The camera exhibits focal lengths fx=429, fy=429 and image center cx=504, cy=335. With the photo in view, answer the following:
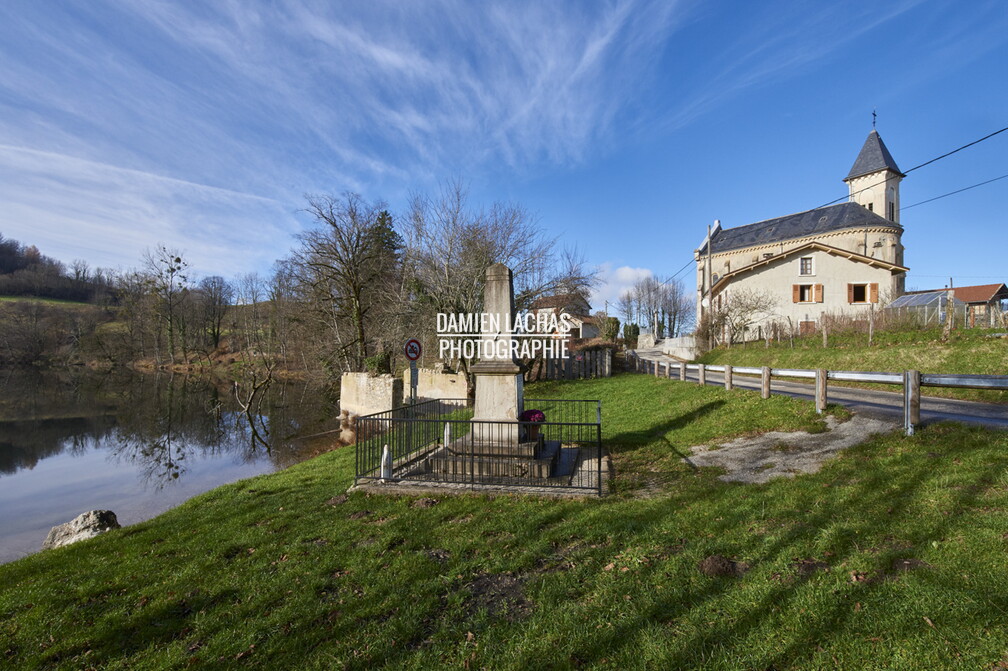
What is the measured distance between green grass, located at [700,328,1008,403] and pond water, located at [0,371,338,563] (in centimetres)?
1986

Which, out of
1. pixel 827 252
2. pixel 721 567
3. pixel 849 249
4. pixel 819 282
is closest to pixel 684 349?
pixel 819 282

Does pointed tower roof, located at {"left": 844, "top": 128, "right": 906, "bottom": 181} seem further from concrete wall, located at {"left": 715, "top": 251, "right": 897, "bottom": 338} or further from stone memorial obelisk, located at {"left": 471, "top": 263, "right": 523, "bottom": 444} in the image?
stone memorial obelisk, located at {"left": 471, "top": 263, "right": 523, "bottom": 444}

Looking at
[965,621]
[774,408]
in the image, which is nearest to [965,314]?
[774,408]

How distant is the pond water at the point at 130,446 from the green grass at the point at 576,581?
279 inches

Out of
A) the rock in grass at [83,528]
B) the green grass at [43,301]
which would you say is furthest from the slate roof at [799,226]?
the green grass at [43,301]

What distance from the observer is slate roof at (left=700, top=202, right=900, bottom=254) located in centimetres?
3750

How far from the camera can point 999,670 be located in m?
2.31

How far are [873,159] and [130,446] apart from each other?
60685 mm

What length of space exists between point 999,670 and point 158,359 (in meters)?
58.4

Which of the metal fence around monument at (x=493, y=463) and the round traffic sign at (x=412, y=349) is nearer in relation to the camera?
the metal fence around monument at (x=493, y=463)

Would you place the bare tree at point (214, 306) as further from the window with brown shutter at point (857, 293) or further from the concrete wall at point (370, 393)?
the window with brown shutter at point (857, 293)

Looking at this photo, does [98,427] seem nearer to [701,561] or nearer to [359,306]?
[359,306]

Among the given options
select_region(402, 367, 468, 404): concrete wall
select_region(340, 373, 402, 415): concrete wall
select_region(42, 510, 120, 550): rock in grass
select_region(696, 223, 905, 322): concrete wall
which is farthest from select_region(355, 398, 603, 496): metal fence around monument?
select_region(696, 223, 905, 322): concrete wall

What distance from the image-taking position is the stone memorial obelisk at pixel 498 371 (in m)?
7.81
